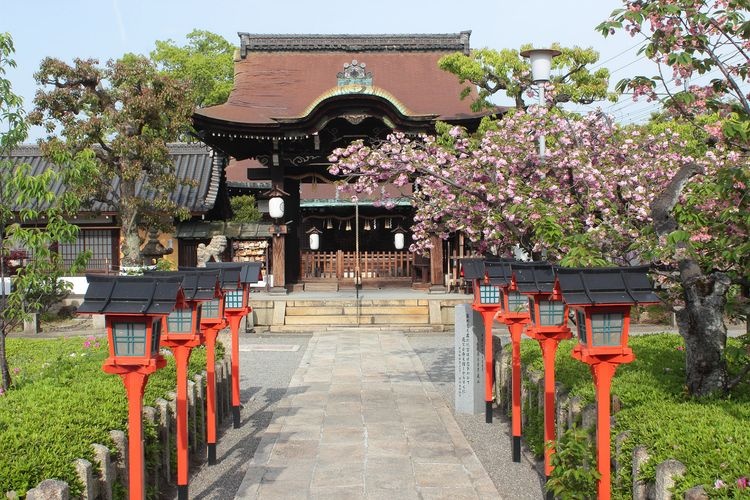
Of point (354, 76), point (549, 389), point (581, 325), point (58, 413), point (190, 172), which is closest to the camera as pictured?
point (581, 325)

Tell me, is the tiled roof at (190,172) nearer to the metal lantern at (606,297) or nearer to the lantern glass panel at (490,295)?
the lantern glass panel at (490,295)

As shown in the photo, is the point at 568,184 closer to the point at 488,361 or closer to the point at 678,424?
the point at 488,361

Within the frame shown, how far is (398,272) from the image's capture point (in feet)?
78.8

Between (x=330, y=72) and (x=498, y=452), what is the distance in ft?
68.3

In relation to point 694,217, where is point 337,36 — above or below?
above

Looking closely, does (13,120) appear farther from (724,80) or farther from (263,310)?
(263,310)

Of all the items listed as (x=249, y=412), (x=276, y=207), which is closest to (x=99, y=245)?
(x=276, y=207)

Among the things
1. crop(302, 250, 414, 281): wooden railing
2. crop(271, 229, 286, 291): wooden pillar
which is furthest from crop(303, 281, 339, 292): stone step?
crop(271, 229, 286, 291): wooden pillar

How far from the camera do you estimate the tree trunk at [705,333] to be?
595cm

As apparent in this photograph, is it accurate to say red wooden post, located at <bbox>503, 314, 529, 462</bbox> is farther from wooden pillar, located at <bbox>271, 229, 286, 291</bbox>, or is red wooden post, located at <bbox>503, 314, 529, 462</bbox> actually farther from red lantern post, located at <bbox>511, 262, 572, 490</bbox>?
wooden pillar, located at <bbox>271, 229, 286, 291</bbox>

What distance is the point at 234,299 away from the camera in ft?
30.8

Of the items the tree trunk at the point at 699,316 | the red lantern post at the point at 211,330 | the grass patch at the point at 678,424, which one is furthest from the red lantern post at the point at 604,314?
the red lantern post at the point at 211,330

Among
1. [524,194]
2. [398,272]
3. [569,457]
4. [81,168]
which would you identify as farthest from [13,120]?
[398,272]

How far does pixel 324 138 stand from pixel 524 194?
13.4 metres
